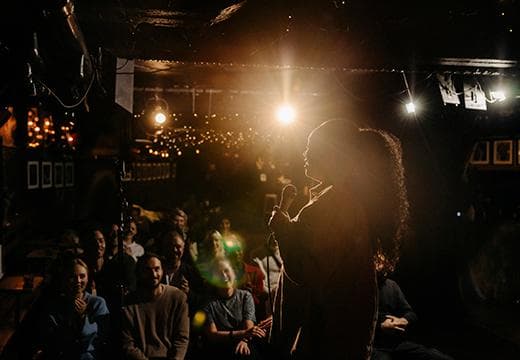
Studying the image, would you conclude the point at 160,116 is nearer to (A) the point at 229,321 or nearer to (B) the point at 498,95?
(A) the point at 229,321

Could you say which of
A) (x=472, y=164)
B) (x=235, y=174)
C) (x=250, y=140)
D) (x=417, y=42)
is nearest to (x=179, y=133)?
(x=250, y=140)

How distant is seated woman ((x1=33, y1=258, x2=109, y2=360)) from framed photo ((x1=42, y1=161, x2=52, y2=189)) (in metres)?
6.25

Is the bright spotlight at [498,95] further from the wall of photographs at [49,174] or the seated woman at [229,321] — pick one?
the wall of photographs at [49,174]

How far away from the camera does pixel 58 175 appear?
12.0m

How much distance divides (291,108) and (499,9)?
4.82 m

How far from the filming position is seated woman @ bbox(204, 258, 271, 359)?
5.27 meters

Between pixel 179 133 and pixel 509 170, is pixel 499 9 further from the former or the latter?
pixel 179 133

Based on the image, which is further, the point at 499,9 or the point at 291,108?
the point at 291,108

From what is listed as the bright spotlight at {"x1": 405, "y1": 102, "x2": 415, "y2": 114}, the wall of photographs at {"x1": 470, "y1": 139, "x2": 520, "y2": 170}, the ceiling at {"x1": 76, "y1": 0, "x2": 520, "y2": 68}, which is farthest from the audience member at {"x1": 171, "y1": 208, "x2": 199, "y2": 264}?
the wall of photographs at {"x1": 470, "y1": 139, "x2": 520, "y2": 170}

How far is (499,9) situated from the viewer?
5.39 meters

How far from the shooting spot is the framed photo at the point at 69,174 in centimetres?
1281

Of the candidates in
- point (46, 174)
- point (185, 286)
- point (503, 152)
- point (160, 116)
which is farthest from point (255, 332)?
point (503, 152)

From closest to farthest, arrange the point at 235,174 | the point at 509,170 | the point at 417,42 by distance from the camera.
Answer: the point at 417,42 → the point at 509,170 → the point at 235,174

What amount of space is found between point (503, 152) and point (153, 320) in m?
10.1
